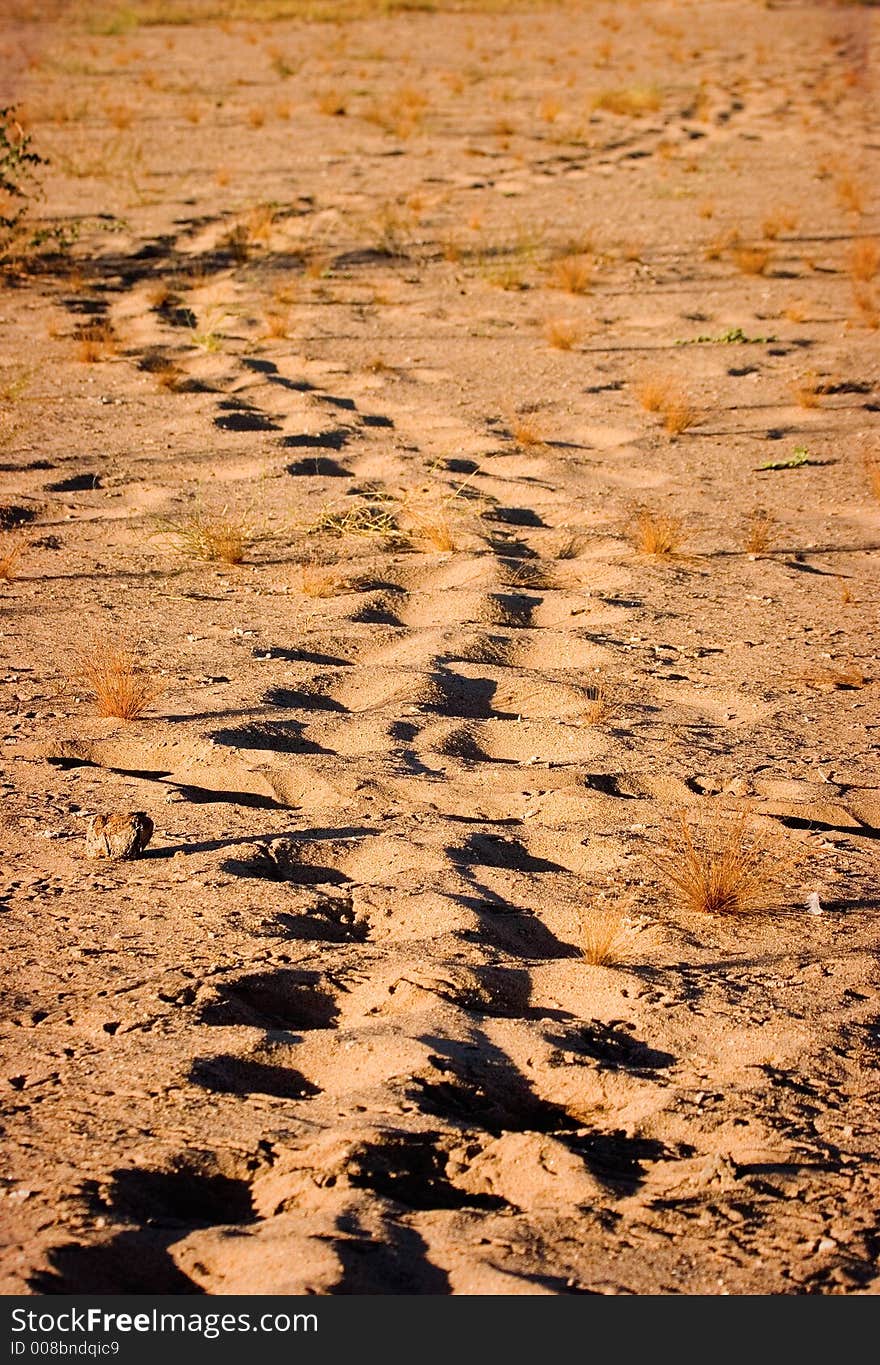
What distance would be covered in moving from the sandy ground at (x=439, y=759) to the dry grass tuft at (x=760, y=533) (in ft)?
0.06

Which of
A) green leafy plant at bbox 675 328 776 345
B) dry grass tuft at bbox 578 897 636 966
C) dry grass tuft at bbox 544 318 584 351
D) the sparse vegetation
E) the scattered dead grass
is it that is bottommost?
dry grass tuft at bbox 578 897 636 966

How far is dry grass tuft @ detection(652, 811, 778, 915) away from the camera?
2.99 metres

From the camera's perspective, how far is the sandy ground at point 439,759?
2.22 meters

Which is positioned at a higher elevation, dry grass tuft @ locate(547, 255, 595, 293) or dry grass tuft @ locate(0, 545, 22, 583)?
dry grass tuft @ locate(547, 255, 595, 293)

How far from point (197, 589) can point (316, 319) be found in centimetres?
373

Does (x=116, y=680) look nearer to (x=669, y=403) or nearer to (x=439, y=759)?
(x=439, y=759)

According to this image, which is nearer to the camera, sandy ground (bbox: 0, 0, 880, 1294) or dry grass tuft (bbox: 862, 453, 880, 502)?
sandy ground (bbox: 0, 0, 880, 1294)

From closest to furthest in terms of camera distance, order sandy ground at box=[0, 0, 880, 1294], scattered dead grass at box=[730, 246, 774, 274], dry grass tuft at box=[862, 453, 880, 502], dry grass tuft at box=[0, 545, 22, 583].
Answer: sandy ground at box=[0, 0, 880, 1294], dry grass tuft at box=[0, 545, 22, 583], dry grass tuft at box=[862, 453, 880, 502], scattered dead grass at box=[730, 246, 774, 274]

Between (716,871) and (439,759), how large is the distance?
0.93m

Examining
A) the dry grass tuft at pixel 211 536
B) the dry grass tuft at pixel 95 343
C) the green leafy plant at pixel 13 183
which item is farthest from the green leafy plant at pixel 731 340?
the green leafy plant at pixel 13 183

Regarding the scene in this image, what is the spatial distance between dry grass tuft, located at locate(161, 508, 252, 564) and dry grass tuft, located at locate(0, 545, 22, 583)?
0.57 metres

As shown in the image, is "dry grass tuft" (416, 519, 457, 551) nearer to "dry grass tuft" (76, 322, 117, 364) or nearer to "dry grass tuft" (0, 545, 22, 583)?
"dry grass tuft" (0, 545, 22, 583)

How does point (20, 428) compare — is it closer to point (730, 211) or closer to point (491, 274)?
point (491, 274)

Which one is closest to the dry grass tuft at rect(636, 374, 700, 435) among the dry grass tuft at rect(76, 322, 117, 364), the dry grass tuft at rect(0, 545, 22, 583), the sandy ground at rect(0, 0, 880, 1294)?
the sandy ground at rect(0, 0, 880, 1294)
